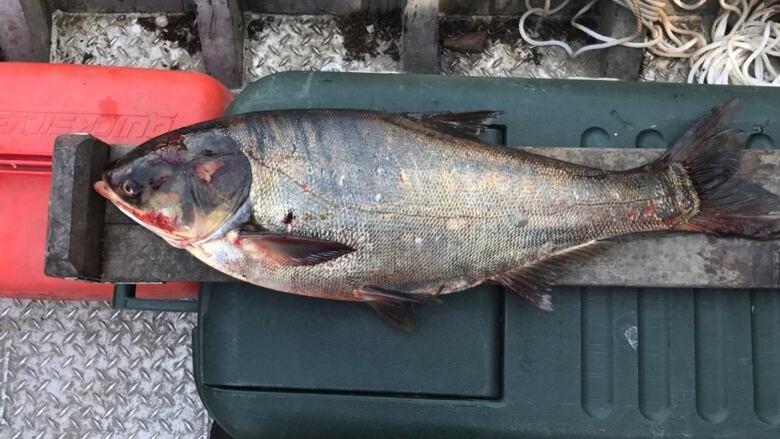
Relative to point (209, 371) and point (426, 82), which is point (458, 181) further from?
point (209, 371)

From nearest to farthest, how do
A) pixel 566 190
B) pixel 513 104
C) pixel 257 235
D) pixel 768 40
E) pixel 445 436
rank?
pixel 257 235, pixel 566 190, pixel 445 436, pixel 513 104, pixel 768 40

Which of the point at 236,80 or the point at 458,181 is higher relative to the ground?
the point at 236,80

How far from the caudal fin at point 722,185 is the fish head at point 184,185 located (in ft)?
5.60

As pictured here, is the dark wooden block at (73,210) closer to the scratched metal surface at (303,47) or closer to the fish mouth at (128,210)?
the fish mouth at (128,210)

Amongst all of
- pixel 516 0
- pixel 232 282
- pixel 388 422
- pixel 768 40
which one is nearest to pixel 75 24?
pixel 232 282

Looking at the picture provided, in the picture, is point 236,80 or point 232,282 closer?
point 232,282

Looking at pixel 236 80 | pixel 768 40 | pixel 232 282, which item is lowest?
pixel 232 282

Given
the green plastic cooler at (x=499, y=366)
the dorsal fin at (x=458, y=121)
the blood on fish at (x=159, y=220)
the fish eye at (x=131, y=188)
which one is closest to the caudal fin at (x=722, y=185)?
the green plastic cooler at (x=499, y=366)

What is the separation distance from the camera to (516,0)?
346cm

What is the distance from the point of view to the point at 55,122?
262 centimetres

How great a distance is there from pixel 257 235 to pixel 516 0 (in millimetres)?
2234

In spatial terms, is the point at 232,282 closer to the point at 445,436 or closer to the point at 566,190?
the point at 445,436

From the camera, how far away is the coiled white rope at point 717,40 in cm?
332

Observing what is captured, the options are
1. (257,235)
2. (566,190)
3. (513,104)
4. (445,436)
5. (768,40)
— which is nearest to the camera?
(257,235)
